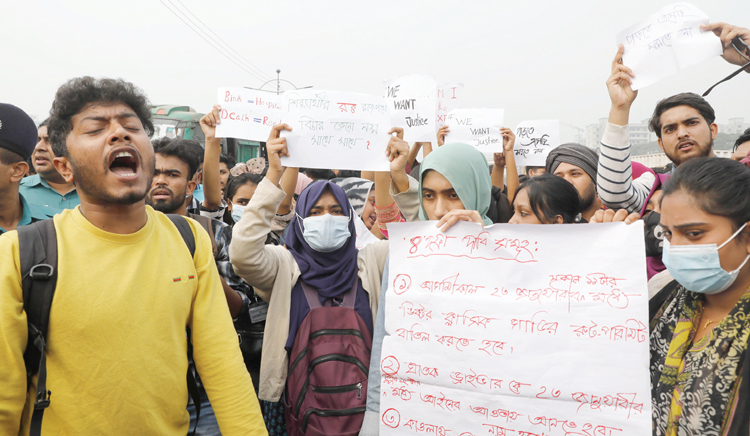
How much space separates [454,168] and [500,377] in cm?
99

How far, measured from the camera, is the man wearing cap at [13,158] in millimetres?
2430

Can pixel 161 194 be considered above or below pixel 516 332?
above

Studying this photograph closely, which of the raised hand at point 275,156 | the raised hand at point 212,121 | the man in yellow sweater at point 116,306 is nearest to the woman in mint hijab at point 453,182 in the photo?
the raised hand at point 275,156

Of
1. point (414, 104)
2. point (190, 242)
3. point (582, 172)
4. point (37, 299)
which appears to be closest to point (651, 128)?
point (582, 172)

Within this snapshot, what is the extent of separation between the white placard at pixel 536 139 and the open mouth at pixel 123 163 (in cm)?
477

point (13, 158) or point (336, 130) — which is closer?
point (13, 158)

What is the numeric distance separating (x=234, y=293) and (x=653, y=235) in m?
2.40

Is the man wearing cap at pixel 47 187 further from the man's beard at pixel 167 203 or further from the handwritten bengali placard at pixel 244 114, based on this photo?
the handwritten bengali placard at pixel 244 114

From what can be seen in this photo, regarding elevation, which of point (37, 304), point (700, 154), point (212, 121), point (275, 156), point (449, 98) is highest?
point (449, 98)

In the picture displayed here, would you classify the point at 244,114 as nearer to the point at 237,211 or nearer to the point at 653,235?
the point at 237,211

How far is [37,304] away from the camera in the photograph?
1533mm

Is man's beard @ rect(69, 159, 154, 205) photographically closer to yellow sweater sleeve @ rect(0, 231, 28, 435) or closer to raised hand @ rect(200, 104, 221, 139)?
yellow sweater sleeve @ rect(0, 231, 28, 435)

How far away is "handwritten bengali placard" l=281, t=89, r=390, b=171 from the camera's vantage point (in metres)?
2.69

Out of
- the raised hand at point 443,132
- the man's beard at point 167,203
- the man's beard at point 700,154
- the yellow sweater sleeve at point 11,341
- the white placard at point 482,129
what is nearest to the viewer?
the yellow sweater sleeve at point 11,341
